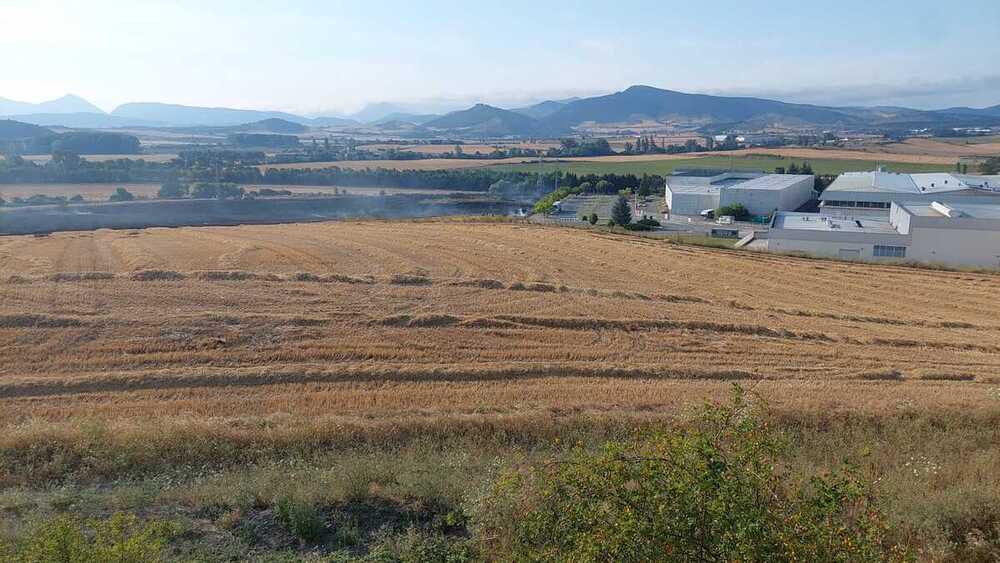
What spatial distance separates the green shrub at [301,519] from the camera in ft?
20.1

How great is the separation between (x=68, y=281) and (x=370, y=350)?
414 inches

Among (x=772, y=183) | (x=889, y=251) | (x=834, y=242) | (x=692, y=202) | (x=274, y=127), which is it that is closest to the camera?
(x=889, y=251)

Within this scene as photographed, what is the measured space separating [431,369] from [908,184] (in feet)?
147

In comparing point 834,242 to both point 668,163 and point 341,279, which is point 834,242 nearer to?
point 341,279

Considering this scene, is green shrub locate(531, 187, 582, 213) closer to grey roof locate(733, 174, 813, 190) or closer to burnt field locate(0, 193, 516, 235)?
burnt field locate(0, 193, 516, 235)

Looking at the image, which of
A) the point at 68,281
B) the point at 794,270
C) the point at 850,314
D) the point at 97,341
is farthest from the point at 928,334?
the point at 68,281

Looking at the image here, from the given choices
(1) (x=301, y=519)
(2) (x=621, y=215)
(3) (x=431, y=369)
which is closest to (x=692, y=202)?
(2) (x=621, y=215)

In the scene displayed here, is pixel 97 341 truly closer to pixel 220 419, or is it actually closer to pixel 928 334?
pixel 220 419

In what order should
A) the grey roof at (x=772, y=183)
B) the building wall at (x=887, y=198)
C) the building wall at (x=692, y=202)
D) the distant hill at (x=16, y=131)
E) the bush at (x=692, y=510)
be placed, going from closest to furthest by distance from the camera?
1. the bush at (x=692, y=510)
2. the building wall at (x=887, y=198)
3. the grey roof at (x=772, y=183)
4. the building wall at (x=692, y=202)
5. the distant hill at (x=16, y=131)

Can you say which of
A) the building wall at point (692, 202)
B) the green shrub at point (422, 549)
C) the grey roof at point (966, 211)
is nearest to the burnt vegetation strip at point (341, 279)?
the green shrub at point (422, 549)

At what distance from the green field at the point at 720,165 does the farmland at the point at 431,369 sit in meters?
56.9

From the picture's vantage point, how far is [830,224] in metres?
32.2

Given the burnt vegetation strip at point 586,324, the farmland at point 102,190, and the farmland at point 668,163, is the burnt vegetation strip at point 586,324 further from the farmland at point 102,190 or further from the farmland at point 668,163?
the farmland at point 668,163

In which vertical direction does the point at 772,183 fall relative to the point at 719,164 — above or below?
below
